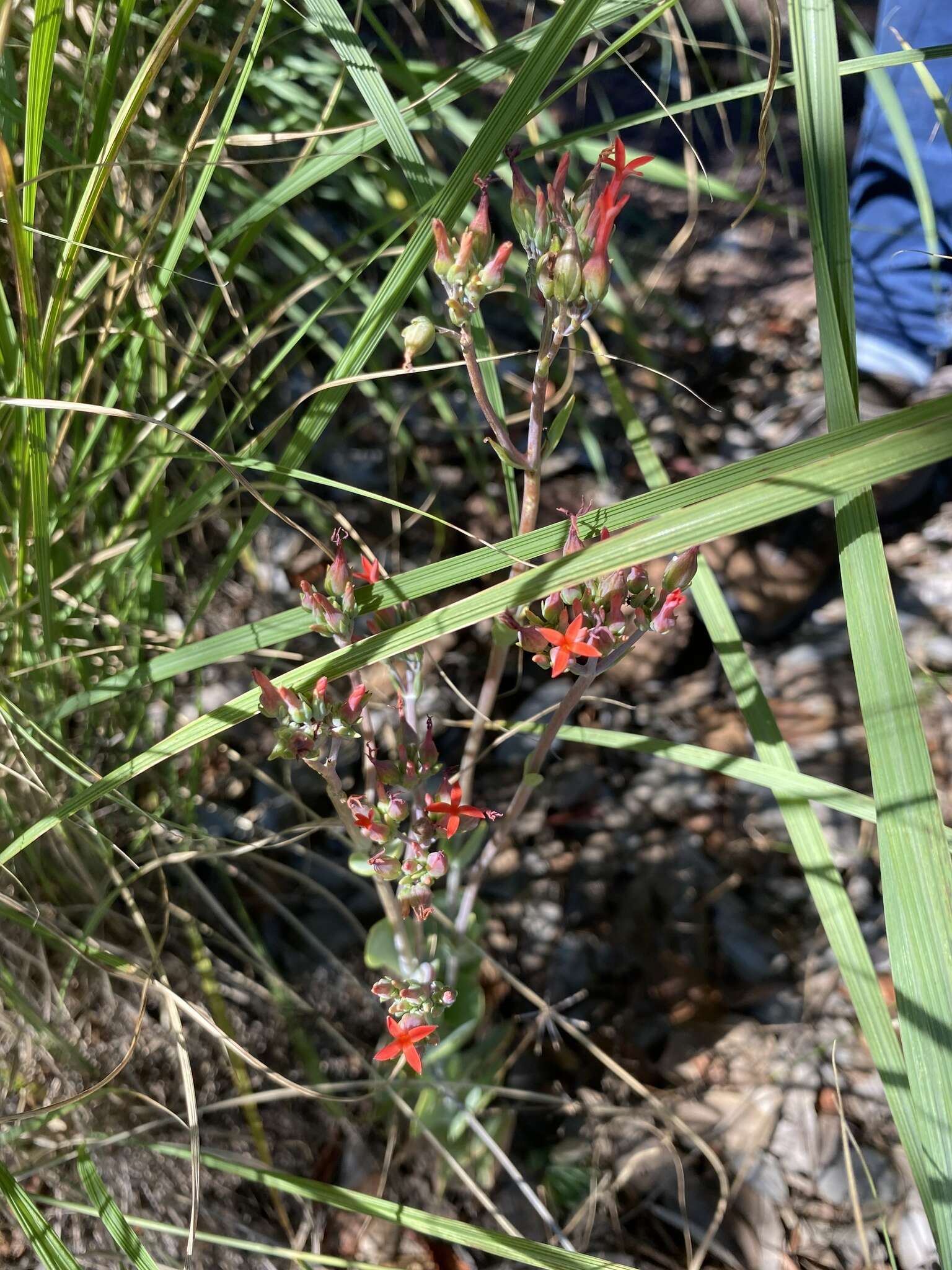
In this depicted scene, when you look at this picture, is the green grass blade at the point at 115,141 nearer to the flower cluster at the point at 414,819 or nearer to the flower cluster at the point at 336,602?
the flower cluster at the point at 336,602

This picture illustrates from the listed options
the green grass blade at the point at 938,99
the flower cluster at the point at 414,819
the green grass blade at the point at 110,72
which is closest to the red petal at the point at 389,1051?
the flower cluster at the point at 414,819

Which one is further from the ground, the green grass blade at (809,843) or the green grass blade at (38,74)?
the green grass blade at (38,74)

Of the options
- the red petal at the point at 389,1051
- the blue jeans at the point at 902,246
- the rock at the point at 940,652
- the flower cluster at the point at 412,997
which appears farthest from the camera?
the blue jeans at the point at 902,246

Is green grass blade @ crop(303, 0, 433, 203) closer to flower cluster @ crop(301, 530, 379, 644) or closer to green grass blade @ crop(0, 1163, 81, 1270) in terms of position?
flower cluster @ crop(301, 530, 379, 644)

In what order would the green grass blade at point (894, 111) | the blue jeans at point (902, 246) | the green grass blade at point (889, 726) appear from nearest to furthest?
1. the green grass blade at point (889, 726)
2. the green grass blade at point (894, 111)
3. the blue jeans at point (902, 246)

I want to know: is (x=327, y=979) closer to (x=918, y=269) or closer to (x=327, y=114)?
(x=327, y=114)

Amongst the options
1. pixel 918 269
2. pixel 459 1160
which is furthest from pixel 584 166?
pixel 459 1160
